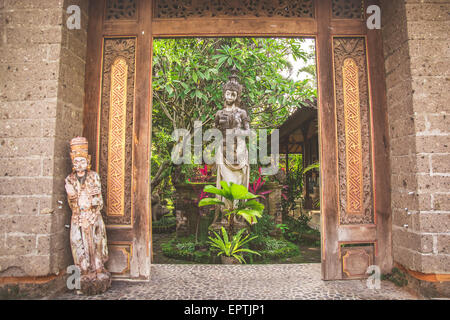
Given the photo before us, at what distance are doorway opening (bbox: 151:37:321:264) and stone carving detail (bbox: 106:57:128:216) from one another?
1.67 m

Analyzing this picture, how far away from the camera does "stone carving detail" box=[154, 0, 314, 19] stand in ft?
11.9

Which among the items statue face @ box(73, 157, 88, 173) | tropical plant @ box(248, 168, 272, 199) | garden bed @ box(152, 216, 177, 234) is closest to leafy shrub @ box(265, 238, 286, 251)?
tropical plant @ box(248, 168, 272, 199)

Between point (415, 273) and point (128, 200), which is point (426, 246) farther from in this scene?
point (128, 200)

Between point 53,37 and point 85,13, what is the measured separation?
2.42 feet

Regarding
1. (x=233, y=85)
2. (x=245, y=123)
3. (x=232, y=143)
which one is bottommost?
(x=232, y=143)

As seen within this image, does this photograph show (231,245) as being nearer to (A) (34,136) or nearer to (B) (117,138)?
(B) (117,138)

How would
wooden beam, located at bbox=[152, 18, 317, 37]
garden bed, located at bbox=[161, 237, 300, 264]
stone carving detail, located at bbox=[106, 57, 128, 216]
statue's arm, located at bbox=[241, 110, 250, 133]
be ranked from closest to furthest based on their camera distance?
stone carving detail, located at bbox=[106, 57, 128, 216]
wooden beam, located at bbox=[152, 18, 317, 37]
garden bed, located at bbox=[161, 237, 300, 264]
statue's arm, located at bbox=[241, 110, 250, 133]

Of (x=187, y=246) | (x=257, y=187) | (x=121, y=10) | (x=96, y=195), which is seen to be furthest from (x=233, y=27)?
(x=187, y=246)

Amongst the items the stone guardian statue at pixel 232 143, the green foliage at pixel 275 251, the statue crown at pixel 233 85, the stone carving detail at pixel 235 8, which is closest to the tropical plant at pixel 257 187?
the stone guardian statue at pixel 232 143

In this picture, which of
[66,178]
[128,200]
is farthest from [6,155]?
[128,200]

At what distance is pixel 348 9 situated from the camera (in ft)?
11.9

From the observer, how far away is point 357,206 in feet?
11.2

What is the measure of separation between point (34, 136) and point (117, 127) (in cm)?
91

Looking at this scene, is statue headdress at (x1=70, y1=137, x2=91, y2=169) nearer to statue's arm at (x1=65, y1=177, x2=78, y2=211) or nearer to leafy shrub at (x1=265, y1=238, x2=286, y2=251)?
statue's arm at (x1=65, y1=177, x2=78, y2=211)
